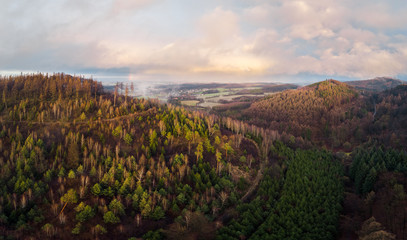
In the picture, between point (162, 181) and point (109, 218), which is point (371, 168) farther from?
point (109, 218)

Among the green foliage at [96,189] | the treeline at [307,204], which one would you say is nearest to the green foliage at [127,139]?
the green foliage at [96,189]

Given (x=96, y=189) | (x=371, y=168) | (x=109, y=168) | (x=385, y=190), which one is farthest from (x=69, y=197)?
(x=371, y=168)

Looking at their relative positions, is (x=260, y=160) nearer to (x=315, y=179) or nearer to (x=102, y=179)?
(x=315, y=179)

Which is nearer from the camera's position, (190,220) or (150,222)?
(190,220)

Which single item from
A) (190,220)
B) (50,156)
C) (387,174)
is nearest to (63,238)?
(190,220)

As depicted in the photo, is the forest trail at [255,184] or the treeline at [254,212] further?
the forest trail at [255,184]

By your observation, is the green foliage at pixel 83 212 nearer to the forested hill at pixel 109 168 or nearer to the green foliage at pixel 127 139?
the forested hill at pixel 109 168
